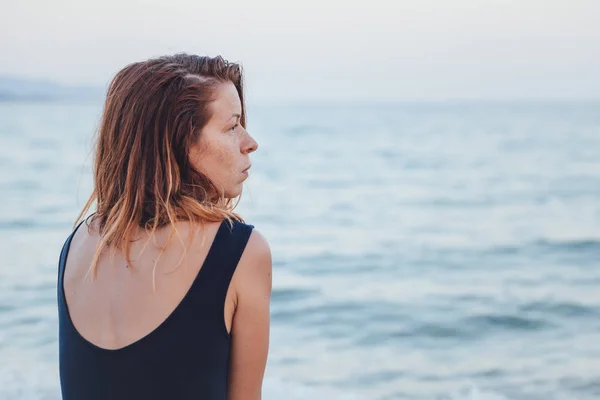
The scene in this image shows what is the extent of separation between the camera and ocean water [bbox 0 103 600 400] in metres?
4.90

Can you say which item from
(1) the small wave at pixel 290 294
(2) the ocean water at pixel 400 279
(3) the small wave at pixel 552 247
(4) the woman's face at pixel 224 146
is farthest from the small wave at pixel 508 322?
(4) the woman's face at pixel 224 146

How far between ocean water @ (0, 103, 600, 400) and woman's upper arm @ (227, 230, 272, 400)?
0.52 metres

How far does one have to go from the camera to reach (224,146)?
67.6 inches

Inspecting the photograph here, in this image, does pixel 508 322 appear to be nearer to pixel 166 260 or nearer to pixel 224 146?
pixel 224 146

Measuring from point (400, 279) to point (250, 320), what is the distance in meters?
6.59

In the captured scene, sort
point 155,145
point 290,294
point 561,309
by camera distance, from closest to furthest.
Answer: point 155,145, point 561,309, point 290,294

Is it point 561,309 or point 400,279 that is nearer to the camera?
point 561,309

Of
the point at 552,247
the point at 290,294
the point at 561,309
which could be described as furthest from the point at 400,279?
the point at 552,247

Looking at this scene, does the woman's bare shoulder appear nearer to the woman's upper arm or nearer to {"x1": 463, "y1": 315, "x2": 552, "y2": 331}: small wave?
the woman's upper arm

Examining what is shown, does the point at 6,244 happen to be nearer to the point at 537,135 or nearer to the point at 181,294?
the point at 181,294

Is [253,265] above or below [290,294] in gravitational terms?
above

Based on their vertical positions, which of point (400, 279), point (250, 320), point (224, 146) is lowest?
point (400, 279)

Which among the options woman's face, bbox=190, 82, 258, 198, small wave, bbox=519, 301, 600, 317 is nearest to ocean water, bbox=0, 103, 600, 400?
small wave, bbox=519, 301, 600, 317

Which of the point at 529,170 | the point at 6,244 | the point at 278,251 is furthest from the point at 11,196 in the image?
the point at 529,170
